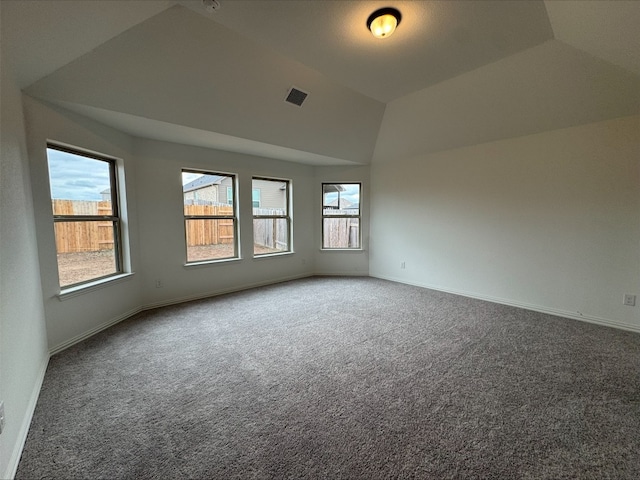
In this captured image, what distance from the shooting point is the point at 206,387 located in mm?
1970

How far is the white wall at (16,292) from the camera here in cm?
138

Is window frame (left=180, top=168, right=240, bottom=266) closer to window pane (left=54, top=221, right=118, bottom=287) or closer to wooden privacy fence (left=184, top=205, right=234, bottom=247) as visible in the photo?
wooden privacy fence (left=184, top=205, right=234, bottom=247)

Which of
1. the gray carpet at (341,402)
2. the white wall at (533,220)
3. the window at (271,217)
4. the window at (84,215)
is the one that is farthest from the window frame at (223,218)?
the white wall at (533,220)

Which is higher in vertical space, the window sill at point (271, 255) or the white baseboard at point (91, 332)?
the window sill at point (271, 255)

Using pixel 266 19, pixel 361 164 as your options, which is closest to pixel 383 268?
pixel 361 164

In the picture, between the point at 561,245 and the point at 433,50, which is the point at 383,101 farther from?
the point at 561,245

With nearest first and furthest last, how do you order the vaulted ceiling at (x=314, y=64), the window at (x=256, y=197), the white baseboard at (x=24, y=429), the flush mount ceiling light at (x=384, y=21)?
1. the white baseboard at (x=24, y=429)
2. the vaulted ceiling at (x=314, y=64)
3. the flush mount ceiling light at (x=384, y=21)
4. the window at (x=256, y=197)

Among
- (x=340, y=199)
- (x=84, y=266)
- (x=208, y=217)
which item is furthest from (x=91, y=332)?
(x=340, y=199)

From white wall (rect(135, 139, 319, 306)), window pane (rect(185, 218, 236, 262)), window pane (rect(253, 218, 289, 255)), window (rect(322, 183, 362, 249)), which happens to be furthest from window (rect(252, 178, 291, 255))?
window (rect(322, 183, 362, 249))

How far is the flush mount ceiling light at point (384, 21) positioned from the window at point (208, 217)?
9.94 feet

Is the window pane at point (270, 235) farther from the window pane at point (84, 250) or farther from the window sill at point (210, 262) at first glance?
the window pane at point (84, 250)

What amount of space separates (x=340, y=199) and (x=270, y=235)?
1663 mm

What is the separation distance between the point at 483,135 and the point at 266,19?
3.23 m

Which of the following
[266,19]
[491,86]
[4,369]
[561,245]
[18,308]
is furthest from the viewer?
[561,245]
